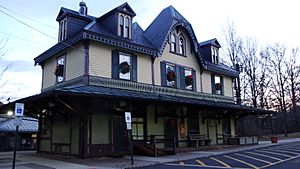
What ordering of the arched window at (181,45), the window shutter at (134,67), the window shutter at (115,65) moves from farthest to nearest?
the arched window at (181,45) → the window shutter at (134,67) → the window shutter at (115,65)

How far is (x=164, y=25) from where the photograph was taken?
2208cm

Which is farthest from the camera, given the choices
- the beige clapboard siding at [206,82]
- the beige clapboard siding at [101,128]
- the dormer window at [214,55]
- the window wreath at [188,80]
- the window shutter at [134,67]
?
the dormer window at [214,55]

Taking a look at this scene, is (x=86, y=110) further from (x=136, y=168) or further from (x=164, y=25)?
(x=164, y=25)

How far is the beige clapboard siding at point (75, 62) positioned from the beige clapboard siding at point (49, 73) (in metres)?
2.36

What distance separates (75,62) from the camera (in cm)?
1728

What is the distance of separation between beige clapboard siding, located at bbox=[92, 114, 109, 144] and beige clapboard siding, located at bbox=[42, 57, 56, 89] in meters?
5.61

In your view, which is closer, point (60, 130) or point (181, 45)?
point (60, 130)

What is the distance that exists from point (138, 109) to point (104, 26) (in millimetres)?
5732

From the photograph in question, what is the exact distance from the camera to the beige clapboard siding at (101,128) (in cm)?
1556

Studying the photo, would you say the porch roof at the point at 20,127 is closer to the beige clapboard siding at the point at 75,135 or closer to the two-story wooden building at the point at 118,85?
the two-story wooden building at the point at 118,85

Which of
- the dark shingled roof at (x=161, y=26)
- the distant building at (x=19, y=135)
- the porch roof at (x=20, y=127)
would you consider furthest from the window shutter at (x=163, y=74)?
the porch roof at (x=20, y=127)

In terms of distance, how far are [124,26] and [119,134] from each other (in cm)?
676

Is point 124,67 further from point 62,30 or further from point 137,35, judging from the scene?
point 62,30

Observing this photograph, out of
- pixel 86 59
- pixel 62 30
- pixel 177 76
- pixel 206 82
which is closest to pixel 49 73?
pixel 62 30
